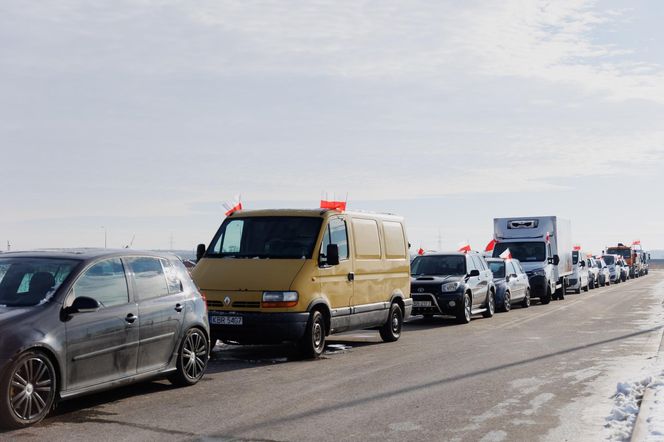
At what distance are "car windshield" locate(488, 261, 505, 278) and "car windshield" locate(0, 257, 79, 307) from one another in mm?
19258

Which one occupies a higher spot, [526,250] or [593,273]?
[526,250]

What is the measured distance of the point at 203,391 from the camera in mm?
9656

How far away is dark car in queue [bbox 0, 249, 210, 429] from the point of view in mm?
7559

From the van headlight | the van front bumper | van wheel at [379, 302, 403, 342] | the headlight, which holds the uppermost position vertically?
the van headlight

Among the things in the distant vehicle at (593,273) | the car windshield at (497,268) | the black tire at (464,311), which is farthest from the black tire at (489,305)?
the distant vehicle at (593,273)

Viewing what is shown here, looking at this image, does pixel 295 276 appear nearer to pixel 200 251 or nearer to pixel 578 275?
pixel 200 251

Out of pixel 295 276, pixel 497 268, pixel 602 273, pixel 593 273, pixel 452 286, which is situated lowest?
pixel 602 273

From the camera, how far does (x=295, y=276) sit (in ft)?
41.6

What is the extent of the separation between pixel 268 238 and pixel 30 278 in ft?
18.2

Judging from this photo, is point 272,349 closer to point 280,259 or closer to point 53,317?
point 280,259

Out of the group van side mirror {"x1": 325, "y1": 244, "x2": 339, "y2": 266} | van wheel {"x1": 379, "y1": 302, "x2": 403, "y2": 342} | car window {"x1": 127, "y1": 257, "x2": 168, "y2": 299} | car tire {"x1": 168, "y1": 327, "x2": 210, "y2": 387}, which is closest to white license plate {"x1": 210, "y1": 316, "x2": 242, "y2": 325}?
van side mirror {"x1": 325, "y1": 244, "x2": 339, "y2": 266}

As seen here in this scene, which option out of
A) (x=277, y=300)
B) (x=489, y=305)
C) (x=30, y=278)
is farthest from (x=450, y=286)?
(x=30, y=278)

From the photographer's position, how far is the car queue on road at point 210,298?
7832 millimetres

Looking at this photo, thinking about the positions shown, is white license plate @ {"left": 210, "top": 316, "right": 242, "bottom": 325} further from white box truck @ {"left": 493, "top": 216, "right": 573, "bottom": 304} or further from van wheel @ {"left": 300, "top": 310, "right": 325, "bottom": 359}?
white box truck @ {"left": 493, "top": 216, "right": 573, "bottom": 304}
